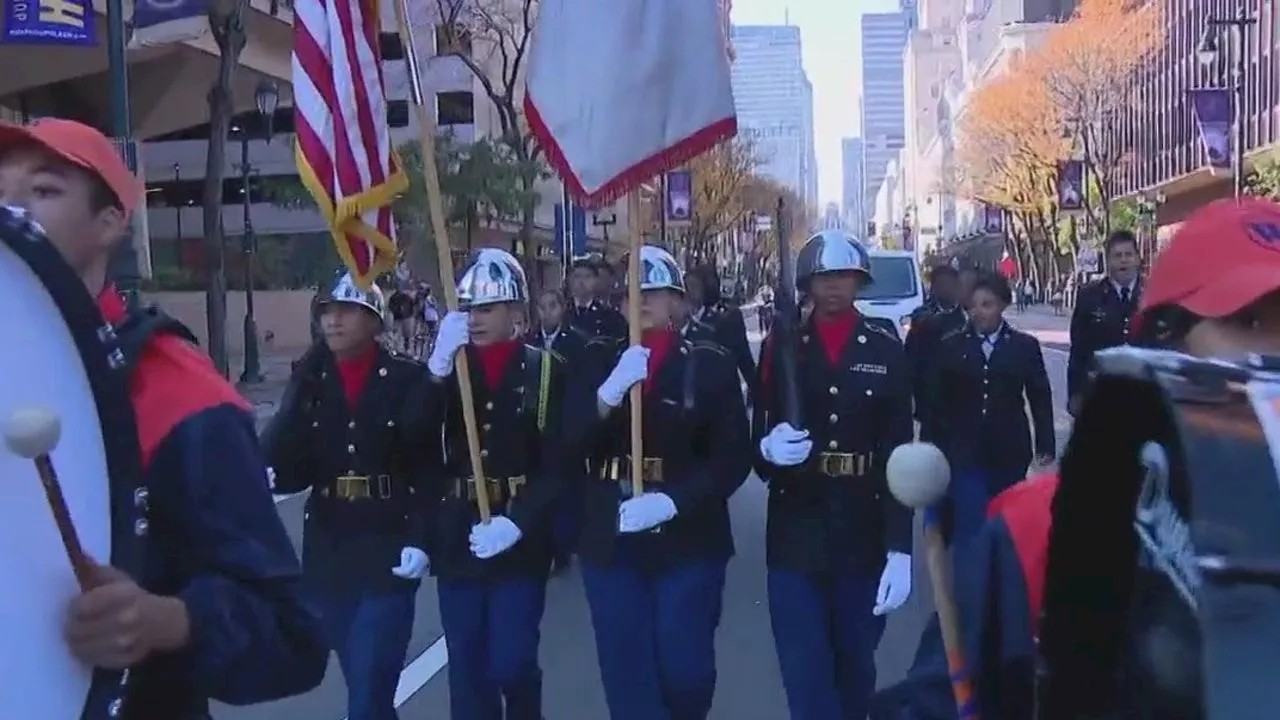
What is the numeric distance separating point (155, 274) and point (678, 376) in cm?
3604

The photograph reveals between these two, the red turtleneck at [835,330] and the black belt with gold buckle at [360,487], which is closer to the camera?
the black belt with gold buckle at [360,487]

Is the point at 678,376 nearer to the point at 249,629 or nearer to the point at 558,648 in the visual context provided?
the point at 558,648

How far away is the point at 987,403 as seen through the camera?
9.05 m

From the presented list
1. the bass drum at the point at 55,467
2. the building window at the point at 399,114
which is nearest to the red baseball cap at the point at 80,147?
the bass drum at the point at 55,467

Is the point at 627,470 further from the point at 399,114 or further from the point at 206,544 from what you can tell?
the point at 399,114

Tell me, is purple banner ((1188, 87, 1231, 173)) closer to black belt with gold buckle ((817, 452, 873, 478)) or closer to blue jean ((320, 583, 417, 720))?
Result: black belt with gold buckle ((817, 452, 873, 478))

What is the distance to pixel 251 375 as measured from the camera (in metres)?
30.1

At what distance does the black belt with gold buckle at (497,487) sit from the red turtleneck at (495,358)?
0.35m

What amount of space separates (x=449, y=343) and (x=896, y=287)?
759 inches

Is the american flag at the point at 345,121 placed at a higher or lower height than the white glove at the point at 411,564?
higher

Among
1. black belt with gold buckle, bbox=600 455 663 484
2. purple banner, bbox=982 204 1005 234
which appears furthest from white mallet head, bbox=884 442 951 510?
purple banner, bbox=982 204 1005 234

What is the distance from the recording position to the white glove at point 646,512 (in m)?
5.75

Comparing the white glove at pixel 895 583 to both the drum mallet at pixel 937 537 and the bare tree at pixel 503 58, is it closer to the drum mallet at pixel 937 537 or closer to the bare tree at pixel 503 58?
the drum mallet at pixel 937 537

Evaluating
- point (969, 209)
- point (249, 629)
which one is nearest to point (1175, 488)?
point (249, 629)
